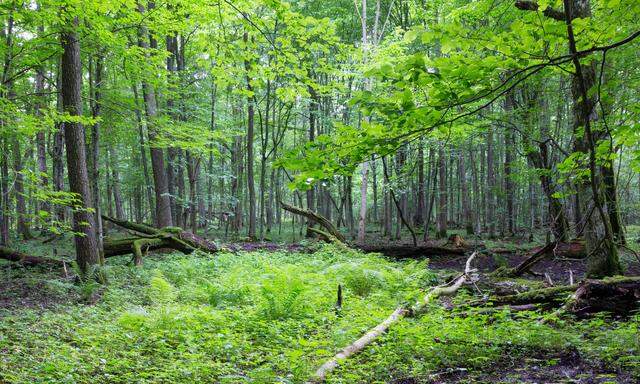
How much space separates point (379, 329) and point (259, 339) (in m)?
1.60

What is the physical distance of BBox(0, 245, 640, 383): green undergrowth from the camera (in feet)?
14.4

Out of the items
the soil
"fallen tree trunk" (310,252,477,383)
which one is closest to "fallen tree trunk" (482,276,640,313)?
the soil

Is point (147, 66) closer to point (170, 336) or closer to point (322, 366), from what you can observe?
point (170, 336)

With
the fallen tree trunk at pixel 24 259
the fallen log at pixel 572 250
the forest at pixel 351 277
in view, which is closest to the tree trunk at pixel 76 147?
the forest at pixel 351 277

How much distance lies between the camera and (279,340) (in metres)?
5.57

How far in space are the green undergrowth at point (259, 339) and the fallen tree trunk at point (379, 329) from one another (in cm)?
11

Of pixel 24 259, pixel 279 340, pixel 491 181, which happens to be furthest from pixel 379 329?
pixel 491 181

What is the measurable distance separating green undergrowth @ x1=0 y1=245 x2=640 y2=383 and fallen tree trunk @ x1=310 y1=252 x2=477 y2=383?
4.5 inches

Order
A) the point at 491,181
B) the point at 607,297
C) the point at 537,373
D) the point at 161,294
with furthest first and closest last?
the point at 491,181 → the point at 161,294 → the point at 607,297 → the point at 537,373

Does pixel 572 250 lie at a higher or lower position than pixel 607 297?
lower

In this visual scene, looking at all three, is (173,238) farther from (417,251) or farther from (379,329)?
(379,329)

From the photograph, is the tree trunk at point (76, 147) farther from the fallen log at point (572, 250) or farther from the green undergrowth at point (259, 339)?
the fallen log at point (572, 250)

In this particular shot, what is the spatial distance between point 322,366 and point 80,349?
304 centimetres

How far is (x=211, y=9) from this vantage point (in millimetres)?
7883
